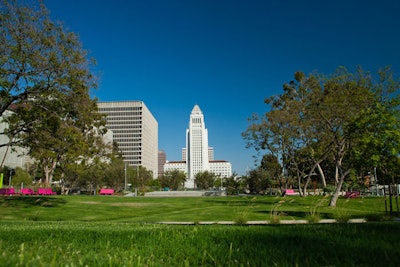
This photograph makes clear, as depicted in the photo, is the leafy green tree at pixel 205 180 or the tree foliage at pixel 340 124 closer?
the tree foliage at pixel 340 124

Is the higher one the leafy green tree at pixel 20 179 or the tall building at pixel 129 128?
the tall building at pixel 129 128

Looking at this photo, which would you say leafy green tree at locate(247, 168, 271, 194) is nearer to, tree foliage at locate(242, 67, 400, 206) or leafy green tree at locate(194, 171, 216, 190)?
tree foliage at locate(242, 67, 400, 206)

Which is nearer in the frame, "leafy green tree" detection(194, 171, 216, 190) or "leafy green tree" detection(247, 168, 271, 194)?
"leafy green tree" detection(247, 168, 271, 194)

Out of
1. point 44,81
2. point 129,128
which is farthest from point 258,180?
point 129,128

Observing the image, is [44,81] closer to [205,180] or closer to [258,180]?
[258,180]

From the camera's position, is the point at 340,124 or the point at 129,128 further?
the point at 129,128

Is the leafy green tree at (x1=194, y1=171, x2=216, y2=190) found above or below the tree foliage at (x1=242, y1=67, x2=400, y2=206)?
below

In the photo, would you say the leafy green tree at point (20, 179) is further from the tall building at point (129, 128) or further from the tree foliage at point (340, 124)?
the tall building at point (129, 128)

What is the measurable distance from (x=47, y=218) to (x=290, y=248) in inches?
621

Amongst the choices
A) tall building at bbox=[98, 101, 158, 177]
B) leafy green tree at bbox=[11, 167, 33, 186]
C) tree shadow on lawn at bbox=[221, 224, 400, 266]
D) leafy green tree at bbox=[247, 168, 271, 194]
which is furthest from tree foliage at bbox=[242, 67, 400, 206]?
tall building at bbox=[98, 101, 158, 177]

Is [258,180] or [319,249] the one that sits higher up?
[319,249]

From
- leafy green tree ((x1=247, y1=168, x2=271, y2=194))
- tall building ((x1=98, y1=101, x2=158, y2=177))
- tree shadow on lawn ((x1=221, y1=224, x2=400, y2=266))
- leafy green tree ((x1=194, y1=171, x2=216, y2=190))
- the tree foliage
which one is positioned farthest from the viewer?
tall building ((x1=98, y1=101, x2=158, y2=177))

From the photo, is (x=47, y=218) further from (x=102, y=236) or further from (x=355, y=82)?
(x=355, y=82)

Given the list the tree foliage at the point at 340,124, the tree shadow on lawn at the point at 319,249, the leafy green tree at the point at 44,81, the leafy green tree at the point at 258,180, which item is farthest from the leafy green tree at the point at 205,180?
the tree shadow on lawn at the point at 319,249
